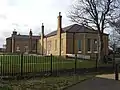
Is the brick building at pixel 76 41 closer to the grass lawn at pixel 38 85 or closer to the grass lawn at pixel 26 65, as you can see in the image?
the grass lawn at pixel 26 65

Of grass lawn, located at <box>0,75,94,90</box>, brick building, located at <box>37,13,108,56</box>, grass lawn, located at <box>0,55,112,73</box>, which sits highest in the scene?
brick building, located at <box>37,13,108,56</box>

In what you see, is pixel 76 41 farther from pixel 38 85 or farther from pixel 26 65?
pixel 38 85

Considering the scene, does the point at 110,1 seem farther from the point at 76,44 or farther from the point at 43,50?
the point at 43,50

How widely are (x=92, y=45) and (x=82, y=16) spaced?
13.3 metres

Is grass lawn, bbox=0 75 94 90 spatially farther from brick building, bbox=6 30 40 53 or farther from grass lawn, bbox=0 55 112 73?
brick building, bbox=6 30 40 53

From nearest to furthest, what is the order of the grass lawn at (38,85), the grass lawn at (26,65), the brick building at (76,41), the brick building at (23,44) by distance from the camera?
1. the grass lawn at (38,85)
2. the grass lawn at (26,65)
3. the brick building at (76,41)
4. the brick building at (23,44)

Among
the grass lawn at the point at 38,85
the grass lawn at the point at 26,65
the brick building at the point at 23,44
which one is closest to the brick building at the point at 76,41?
the grass lawn at the point at 26,65

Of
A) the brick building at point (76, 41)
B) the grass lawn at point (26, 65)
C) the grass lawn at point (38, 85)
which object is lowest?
the grass lawn at point (38, 85)

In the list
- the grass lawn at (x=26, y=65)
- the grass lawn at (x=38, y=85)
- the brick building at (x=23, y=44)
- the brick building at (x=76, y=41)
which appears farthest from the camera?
the brick building at (x=23, y=44)

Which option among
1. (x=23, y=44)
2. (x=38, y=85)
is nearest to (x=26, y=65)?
(x=38, y=85)

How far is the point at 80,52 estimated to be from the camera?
143ft

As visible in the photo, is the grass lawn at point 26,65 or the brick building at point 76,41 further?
the brick building at point 76,41

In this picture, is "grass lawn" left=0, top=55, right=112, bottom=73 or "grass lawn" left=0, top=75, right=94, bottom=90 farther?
"grass lawn" left=0, top=55, right=112, bottom=73

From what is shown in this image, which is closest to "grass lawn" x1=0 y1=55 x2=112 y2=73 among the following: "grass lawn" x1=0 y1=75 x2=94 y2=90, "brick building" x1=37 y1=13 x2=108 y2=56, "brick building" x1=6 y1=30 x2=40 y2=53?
"grass lawn" x1=0 y1=75 x2=94 y2=90
